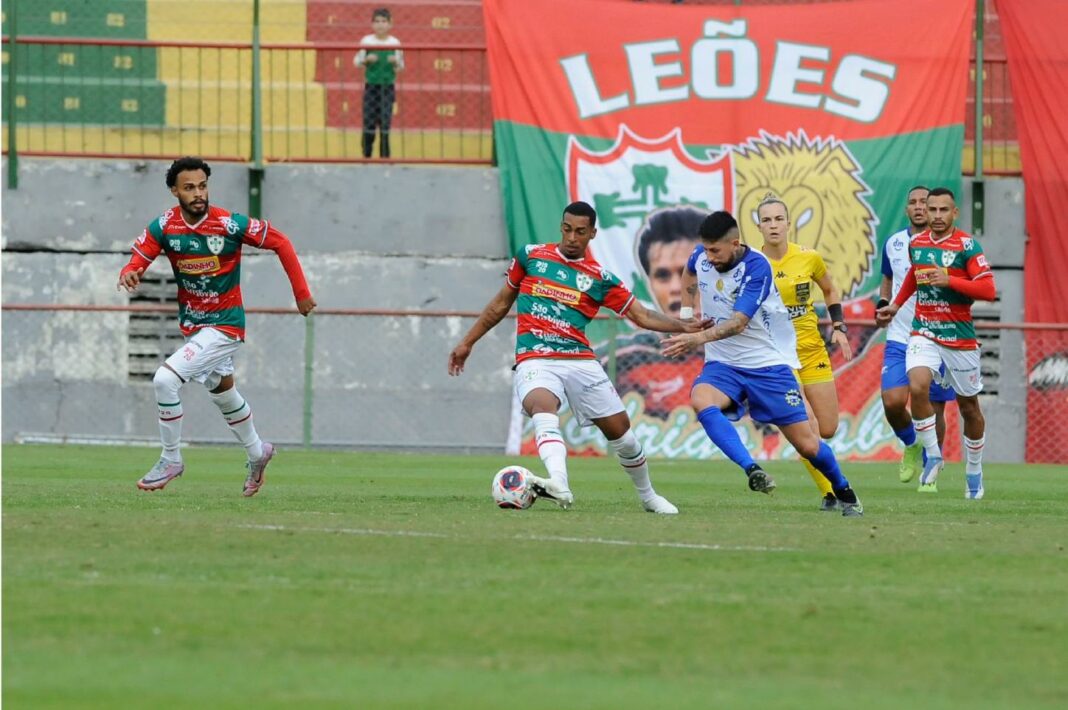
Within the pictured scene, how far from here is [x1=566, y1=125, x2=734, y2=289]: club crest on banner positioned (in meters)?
22.8

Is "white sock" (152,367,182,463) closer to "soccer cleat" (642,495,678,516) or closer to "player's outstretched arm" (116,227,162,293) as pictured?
"player's outstretched arm" (116,227,162,293)

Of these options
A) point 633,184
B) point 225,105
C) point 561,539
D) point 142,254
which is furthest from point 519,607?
point 225,105

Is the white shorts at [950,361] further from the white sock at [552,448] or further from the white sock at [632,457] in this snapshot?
the white sock at [552,448]

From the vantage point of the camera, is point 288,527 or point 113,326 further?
point 113,326

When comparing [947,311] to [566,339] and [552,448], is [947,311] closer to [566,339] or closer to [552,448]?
[566,339]

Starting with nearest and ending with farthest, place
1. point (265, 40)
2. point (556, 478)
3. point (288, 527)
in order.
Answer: point (288, 527) < point (556, 478) < point (265, 40)

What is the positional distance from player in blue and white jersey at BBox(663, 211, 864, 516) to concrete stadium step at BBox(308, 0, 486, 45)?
47.4 ft

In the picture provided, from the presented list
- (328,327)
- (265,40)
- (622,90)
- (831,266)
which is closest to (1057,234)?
(831,266)

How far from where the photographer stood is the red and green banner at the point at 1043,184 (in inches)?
899

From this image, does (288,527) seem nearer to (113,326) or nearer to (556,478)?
(556,478)

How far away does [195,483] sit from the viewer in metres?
14.6

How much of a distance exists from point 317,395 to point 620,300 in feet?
39.5

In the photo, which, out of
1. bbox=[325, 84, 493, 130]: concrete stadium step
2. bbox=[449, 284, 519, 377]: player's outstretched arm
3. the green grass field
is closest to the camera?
the green grass field

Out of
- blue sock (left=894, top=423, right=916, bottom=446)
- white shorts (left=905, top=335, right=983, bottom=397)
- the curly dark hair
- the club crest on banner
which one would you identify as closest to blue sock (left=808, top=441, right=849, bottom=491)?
white shorts (left=905, top=335, right=983, bottom=397)
